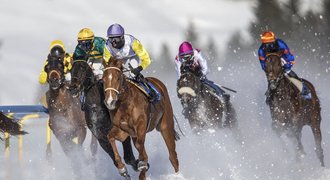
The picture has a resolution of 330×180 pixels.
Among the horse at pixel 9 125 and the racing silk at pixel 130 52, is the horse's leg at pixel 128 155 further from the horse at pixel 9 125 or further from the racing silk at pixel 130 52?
the horse at pixel 9 125

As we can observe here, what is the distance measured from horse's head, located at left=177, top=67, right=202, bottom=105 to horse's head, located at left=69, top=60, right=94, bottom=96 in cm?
225

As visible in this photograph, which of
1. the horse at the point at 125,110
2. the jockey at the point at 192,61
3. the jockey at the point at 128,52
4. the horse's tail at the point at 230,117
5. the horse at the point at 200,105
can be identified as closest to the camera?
the horse at the point at 125,110

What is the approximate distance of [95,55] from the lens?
33.2 ft

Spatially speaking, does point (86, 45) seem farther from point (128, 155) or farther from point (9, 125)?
point (9, 125)

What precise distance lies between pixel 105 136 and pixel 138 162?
67 cm

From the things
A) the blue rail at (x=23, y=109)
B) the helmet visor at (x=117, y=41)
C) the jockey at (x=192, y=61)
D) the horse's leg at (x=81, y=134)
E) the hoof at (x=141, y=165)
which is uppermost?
the helmet visor at (x=117, y=41)

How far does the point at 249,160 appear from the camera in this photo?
10.9 meters

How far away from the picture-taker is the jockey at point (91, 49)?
32.1ft

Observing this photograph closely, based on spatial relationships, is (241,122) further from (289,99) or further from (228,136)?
(289,99)

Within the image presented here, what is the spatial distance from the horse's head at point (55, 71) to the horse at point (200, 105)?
1.98 meters

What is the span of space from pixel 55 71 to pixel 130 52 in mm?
1483

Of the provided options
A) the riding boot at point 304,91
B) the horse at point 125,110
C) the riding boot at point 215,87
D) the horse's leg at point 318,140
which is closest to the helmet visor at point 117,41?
the horse at point 125,110

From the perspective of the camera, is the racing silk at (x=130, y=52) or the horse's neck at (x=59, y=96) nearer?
the racing silk at (x=130, y=52)

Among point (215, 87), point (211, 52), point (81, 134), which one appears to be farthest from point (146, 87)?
point (211, 52)
